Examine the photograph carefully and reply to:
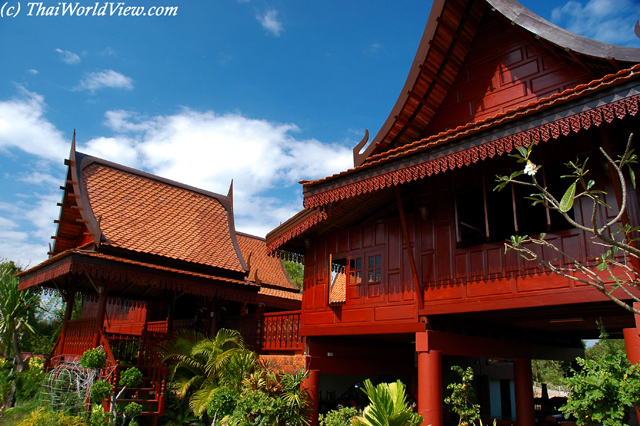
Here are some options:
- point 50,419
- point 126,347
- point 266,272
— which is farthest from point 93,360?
point 266,272

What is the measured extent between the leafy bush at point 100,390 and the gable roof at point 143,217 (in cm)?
308

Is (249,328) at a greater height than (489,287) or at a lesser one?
lesser

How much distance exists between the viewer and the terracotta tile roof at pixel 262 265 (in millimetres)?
17219

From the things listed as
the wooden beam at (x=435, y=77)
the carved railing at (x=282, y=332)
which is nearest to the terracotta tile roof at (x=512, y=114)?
the wooden beam at (x=435, y=77)

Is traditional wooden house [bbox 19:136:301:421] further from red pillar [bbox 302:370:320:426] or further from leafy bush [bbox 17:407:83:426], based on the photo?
leafy bush [bbox 17:407:83:426]

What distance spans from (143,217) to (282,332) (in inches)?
194

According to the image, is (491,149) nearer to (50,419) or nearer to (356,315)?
(356,315)

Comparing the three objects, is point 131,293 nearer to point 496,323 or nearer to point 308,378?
point 308,378

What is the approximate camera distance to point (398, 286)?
859cm

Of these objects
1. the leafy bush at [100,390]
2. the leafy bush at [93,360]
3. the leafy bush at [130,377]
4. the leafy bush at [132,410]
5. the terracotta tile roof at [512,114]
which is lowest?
the leafy bush at [132,410]

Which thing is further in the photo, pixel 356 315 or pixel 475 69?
pixel 356 315

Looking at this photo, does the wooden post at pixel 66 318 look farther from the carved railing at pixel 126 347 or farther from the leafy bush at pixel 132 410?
the leafy bush at pixel 132 410

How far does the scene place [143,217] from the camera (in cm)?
1265

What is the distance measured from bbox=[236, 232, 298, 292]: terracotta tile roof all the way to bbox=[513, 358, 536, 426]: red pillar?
8679 millimetres
